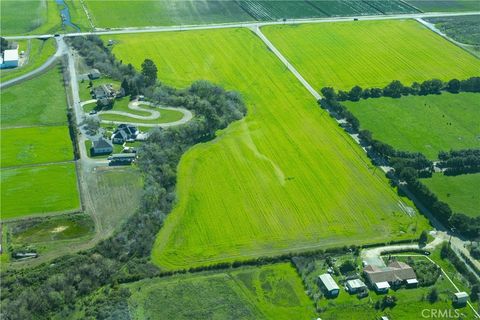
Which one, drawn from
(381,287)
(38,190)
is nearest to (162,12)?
(38,190)

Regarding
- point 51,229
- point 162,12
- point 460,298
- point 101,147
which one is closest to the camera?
point 460,298

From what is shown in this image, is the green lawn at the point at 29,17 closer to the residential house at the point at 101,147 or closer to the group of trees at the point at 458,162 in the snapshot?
the residential house at the point at 101,147

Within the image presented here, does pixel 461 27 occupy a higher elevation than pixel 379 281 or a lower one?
higher

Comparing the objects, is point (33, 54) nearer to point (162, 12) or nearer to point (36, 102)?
point (36, 102)

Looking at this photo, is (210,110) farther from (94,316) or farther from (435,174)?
(94,316)
